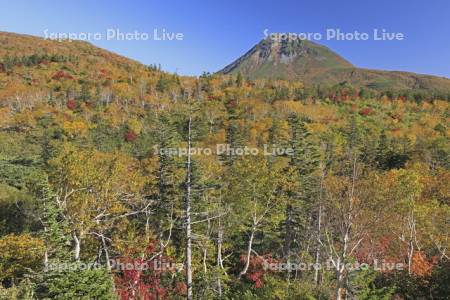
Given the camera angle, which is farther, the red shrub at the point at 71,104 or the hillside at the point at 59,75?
the hillside at the point at 59,75

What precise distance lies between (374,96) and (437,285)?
461 feet

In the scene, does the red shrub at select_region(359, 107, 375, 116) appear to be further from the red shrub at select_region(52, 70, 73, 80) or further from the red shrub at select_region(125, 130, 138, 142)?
the red shrub at select_region(52, 70, 73, 80)

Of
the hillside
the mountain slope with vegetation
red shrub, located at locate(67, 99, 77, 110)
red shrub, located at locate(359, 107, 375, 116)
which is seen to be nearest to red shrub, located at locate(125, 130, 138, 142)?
the mountain slope with vegetation

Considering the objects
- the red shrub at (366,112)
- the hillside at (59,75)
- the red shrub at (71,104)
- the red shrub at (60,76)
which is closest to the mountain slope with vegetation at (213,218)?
the red shrub at (71,104)

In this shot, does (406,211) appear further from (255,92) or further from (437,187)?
(255,92)

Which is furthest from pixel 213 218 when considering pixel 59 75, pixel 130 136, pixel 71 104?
pixel 59 75

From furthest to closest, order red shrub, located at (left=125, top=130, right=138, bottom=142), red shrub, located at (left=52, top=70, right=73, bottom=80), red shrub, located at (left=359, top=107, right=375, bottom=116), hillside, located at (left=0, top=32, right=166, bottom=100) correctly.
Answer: red shrub, located at (left=52, top=70, right=73, bottom=80) < hillside, located at (left=0, top=32, right=166, bottom=100) < red shrub, located at (left=359, top=107, right=375, bottom=116) < red shrub, located at (left=125, top=130, right=138, bottom=142)

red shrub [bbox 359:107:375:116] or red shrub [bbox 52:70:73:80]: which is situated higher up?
red shrub [bbox 52:70:73:80]

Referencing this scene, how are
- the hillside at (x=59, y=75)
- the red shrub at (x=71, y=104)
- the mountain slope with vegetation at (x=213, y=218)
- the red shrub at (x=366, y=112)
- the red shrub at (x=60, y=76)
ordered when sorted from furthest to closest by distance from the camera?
the red shrub at (x=60, y=76) → the hillside at (x=59, y=75) → the red shrub at (x=366, y=112) → the red shrub at (x=71, y=104) → the mountain slope with vegetation at (x=213, y=218)

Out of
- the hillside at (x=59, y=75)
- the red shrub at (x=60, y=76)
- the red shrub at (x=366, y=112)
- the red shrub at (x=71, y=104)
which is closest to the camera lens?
the red shrub at (x=71, y=104)

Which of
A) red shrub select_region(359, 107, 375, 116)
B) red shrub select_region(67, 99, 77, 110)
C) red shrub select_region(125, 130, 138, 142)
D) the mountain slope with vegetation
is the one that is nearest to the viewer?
the mountain slope with vegetation

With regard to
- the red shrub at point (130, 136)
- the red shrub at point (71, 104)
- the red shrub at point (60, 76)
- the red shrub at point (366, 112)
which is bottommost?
the red shrub at point (130, 136)

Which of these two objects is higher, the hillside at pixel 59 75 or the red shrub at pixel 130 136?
the hillside at pixel 59 75

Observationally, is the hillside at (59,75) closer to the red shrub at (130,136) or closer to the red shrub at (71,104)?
the red shrub at (71,104)
